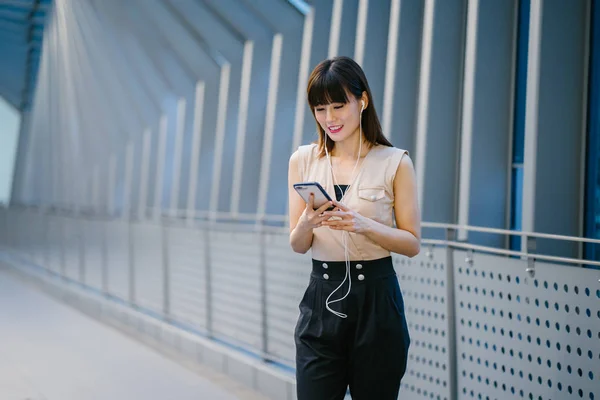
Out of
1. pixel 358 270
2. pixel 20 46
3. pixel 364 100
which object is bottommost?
pixel 358 270

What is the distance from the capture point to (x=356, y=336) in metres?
2.44

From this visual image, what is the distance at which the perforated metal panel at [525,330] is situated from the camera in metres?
3.25

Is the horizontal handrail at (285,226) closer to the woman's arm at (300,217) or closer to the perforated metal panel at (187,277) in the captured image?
the perforated metal panel at (187,277)

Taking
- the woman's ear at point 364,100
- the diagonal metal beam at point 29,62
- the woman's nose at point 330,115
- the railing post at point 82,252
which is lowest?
the railing post at point 82,252

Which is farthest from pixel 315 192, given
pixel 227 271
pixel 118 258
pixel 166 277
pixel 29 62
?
pixel 29 62

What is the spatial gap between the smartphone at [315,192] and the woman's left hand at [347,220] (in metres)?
0.04

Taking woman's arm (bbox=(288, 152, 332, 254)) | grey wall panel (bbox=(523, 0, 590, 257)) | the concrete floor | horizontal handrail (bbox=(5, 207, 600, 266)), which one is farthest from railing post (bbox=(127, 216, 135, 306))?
woman's arm (bbox=(288, 152, 332, 254))

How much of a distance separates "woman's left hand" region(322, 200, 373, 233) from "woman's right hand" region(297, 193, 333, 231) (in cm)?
2

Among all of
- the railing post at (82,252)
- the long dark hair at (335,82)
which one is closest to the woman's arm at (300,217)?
the long dark hair at (335,82)

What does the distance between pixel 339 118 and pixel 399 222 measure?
424 millimetres

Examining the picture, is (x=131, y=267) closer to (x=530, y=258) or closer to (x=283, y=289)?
(x=283, y=289)

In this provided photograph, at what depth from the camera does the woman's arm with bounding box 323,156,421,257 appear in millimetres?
2379

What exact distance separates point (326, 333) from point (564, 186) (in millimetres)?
3435

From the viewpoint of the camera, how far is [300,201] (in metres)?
2.63
